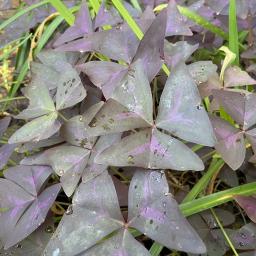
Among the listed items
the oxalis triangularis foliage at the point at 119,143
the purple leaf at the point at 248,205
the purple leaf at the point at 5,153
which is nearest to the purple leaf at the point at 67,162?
the oxalis triangularis foliage at the point at 119,143

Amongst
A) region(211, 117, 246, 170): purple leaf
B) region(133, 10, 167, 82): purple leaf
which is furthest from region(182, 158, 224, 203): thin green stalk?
region(133, 10, 167, 82): purple leaf

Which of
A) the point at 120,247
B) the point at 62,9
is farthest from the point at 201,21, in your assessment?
the point at 120,247

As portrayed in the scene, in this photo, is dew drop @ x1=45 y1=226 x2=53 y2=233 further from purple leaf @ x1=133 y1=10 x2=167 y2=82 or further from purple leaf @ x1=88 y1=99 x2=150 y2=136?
purple leaf @ x1=133 y1=10 x2=167 y2=82

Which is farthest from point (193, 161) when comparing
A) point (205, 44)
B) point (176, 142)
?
point (205, 44)

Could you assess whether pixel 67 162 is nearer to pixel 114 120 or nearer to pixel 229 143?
pixel 114 120

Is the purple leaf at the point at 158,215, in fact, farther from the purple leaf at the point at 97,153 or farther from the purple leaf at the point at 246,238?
the purple leaf at the point at 246,238

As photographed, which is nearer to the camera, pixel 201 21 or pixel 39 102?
pixel 39 102

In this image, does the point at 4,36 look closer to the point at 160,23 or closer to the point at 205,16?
the point at 205,16
